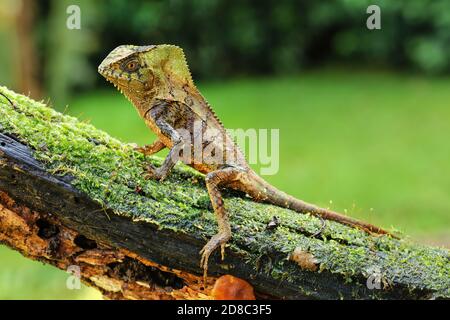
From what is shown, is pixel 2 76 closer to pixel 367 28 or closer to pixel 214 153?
pixel 367 28

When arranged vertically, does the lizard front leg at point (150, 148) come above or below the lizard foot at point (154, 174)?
above

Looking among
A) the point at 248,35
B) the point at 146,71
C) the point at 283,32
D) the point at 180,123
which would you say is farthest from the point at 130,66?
the point at 283,32

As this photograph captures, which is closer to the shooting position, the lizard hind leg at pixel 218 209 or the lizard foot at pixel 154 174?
the lizard hind leg at pixel 218 209

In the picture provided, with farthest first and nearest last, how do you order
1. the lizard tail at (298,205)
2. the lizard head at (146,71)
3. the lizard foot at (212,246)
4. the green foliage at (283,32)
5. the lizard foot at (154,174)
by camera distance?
the green foliage at (283,32) → the lizard head at (146,71) → the lizard tail at (298,205) → the lizard foot at (154,174) → the lizard foot at (212,246)

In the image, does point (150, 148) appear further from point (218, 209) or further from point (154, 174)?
point (218, 209)

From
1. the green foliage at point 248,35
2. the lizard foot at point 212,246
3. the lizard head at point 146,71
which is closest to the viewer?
the lizard foot at point 212,246

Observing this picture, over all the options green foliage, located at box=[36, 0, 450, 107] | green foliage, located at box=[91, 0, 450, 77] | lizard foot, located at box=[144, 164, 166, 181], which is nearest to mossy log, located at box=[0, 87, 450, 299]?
lizard foot, located at box=[144, 164, 166, 181]

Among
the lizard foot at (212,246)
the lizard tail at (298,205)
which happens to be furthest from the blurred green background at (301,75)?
the lizard foot at (212,246)

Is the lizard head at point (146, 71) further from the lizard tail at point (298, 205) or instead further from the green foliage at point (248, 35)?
the green foliage at point (248, 35)

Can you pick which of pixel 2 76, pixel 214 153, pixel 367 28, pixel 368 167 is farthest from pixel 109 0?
pixel 214 153
